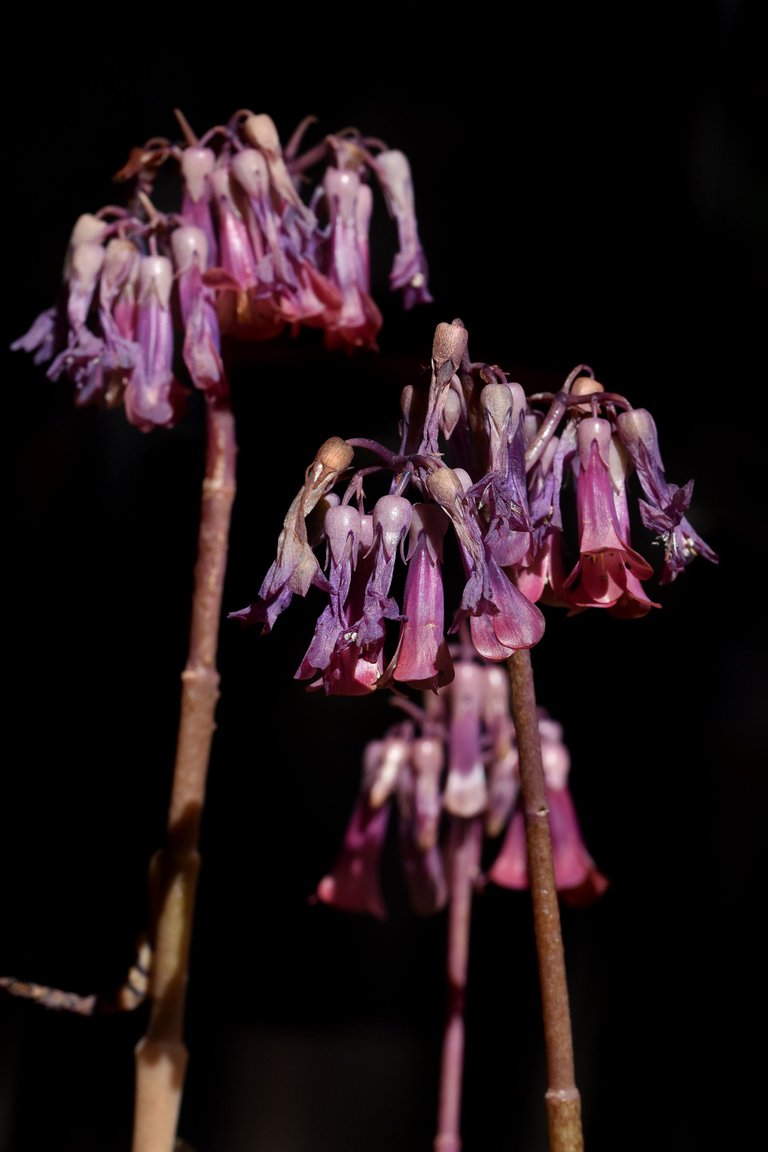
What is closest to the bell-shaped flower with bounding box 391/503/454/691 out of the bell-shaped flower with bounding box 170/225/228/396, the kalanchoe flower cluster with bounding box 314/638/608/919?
the bell-shaped flower with bounding box 170/225/228/396

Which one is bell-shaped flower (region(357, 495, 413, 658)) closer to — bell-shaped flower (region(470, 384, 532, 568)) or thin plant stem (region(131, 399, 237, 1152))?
bell-shaped flower (region(470, 384, 532, 568))

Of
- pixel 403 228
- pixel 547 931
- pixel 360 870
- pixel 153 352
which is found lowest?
pixel 547 931

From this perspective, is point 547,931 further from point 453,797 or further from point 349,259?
point 349,259

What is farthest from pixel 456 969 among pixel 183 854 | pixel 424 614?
pixel 424 614

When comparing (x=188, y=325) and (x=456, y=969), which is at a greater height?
(x=188, y=325)

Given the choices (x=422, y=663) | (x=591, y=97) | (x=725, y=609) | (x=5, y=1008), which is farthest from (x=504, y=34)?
(x=5, y=1008)

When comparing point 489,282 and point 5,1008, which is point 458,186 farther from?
point 5,1008
